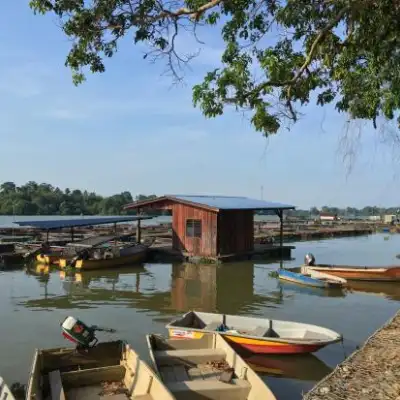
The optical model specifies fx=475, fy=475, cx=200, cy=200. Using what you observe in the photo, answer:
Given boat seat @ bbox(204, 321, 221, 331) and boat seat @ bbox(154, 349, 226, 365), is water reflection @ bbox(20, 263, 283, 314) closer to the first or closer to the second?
boat seat @ bbox(204, 321, 221, 331)

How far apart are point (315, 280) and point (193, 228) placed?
1074 cm

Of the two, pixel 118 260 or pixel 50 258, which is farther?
pixel 118 260

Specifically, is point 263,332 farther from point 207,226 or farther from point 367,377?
point 207,226

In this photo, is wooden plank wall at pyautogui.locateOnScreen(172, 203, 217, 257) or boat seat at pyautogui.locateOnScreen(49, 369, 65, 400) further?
wooden plank wall at pyautogui.locateOnScreen(172, 203, 217, 257)

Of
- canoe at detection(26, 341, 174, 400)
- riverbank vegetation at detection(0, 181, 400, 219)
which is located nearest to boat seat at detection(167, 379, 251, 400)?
canoe at detection(26, 341, 174, 400)

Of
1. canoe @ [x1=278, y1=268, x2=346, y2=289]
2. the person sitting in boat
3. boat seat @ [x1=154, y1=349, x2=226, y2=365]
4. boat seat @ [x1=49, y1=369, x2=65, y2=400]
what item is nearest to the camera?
boat seat @ [x1=49, y1=369, x2=65, y2=400]

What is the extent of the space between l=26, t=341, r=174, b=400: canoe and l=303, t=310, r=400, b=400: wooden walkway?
2.24 metres

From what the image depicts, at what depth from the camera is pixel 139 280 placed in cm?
2156

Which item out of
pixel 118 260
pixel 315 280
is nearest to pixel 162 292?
pixel 315 280

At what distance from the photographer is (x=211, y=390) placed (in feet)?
24.9

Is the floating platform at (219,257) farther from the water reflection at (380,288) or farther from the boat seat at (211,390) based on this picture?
the boat seat at (211,390)

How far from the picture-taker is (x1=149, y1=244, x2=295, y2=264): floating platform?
1065 inches

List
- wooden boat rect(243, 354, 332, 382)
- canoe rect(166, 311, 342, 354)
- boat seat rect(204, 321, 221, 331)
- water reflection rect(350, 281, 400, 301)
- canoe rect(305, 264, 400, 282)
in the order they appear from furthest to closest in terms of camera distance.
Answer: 1. canoe rect(305, 264, 400, 282)
2. water reflection rect(350, 281, 400, 301)
3. boat seat rect(204, 321, 221, 331)
4. canoe rect(166, 311, 342, 354)
5. wooden boat rect(243, 354, 332, 382)

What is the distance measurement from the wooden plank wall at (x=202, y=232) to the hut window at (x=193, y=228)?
199 millimetres
